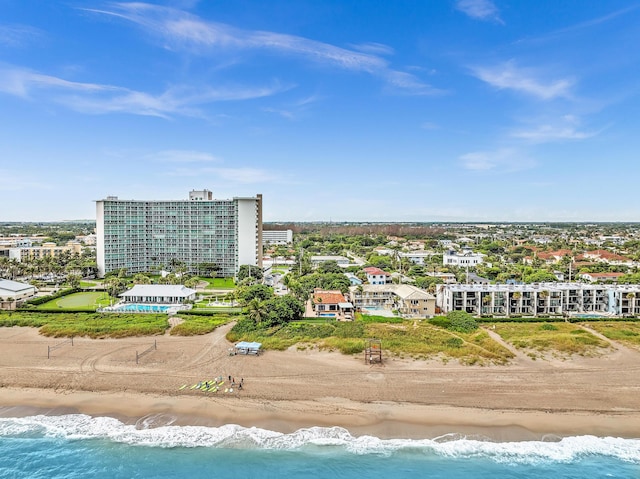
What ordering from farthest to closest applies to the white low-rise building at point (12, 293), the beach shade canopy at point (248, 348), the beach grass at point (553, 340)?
the white low-rise building at point (12, 293)
the beach grass at point (553, 340)
the beach shade canopy at point (248, 348)

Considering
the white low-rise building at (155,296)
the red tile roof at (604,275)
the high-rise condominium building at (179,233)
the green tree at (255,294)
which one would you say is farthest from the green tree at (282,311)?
the red tile roof at (604,275)

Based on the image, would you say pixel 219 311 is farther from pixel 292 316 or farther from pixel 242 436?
pixel 242 436

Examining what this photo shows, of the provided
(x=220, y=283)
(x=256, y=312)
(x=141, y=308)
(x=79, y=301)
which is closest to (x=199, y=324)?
(x=256, y=312)

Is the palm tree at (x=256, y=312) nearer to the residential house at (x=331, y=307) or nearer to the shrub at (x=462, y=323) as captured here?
the residential house at (x=331, y=307)

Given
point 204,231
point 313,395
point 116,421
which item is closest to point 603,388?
point 313,395

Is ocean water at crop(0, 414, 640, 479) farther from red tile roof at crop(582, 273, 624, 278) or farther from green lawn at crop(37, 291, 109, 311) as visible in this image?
red tile roof at crop(582, 273, 624, 278)

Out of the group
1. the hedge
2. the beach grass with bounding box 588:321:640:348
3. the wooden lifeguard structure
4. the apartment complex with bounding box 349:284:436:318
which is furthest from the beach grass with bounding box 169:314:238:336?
the beach grass with bounding box 588:321:640:348

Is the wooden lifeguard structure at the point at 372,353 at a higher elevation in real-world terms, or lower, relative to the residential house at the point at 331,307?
lower
